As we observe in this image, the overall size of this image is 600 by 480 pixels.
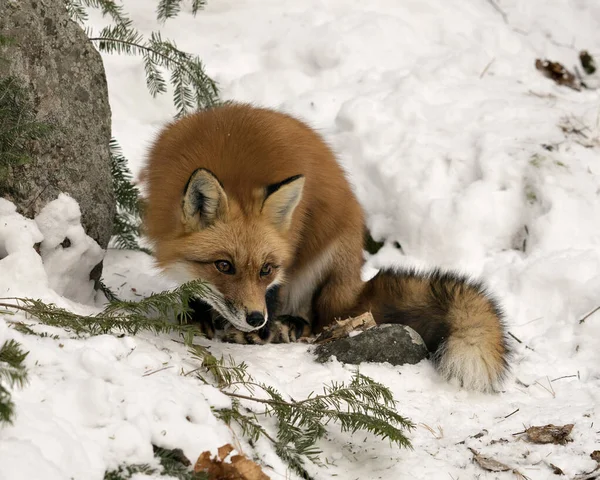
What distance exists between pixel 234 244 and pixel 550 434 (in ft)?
5.58

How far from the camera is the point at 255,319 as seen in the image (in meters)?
3.43

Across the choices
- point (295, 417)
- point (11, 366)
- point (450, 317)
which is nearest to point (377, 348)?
point (450, 317)

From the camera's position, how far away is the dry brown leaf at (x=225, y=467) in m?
2.01

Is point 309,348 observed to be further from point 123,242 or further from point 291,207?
point 123,242

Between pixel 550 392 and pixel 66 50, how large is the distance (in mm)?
3017

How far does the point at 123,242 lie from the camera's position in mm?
4672

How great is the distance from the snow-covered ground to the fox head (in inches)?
10.7

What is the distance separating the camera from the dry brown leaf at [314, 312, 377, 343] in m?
3.92

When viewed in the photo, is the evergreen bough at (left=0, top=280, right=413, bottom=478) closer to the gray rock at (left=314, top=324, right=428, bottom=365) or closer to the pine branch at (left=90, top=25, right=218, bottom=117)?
the gray rock at (left=314, top=324, right=428, bottom=365)

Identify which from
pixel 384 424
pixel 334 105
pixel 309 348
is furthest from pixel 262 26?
pixel 384 424

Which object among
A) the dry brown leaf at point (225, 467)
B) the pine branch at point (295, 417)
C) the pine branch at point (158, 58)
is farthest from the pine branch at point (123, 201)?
the dry brown leaf at point (225, 467)

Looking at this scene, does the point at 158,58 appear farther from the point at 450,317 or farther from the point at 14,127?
the point at 450,317

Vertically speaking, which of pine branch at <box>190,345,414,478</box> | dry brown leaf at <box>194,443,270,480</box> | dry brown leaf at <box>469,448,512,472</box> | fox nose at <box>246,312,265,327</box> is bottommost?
dry brown leaf at <box>469,448,512,472</box>

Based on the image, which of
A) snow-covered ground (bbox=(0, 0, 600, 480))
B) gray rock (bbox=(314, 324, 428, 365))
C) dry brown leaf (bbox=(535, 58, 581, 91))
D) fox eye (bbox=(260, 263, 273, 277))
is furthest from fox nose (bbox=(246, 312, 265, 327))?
dry brown leaf (bbox=(535, 58, 581, 91))
